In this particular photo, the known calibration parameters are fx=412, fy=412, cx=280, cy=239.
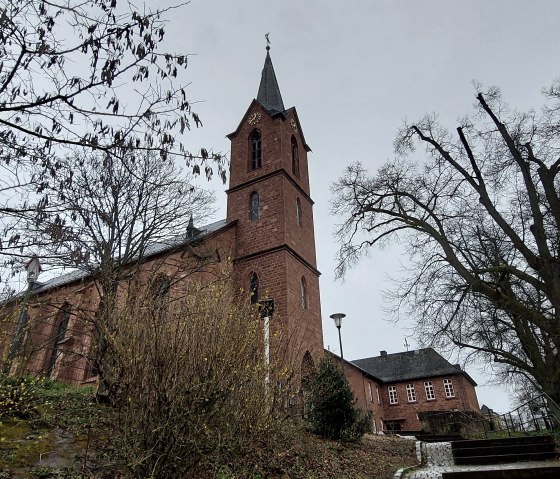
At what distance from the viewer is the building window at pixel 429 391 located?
3666 cm

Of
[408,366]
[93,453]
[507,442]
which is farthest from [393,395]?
[93,453]

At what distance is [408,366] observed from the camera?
40.3m

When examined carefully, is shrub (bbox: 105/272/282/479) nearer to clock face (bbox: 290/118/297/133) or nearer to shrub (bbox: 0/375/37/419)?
shrub (bbox: 0/375/37/419)

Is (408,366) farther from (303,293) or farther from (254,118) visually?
(254,118)

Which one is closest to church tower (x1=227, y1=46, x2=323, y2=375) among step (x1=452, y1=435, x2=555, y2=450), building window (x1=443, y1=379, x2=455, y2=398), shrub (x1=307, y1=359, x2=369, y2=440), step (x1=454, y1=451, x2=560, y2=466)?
shrub (x1=307, y1=359, x2=369, y2=440)

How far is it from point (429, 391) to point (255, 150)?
2749 cm

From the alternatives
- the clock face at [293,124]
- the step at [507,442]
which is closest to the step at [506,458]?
the step at [507,442]

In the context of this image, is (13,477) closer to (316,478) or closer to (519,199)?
(316,478)

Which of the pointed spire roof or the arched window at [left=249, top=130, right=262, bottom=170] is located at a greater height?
the pointed spire roof

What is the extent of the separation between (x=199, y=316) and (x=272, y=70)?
28.3m

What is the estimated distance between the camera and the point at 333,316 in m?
16.6

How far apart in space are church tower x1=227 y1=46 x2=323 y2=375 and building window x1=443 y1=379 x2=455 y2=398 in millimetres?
23258

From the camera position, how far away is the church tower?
17.7 metres

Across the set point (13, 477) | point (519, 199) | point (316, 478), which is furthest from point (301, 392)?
point (519, 199)
